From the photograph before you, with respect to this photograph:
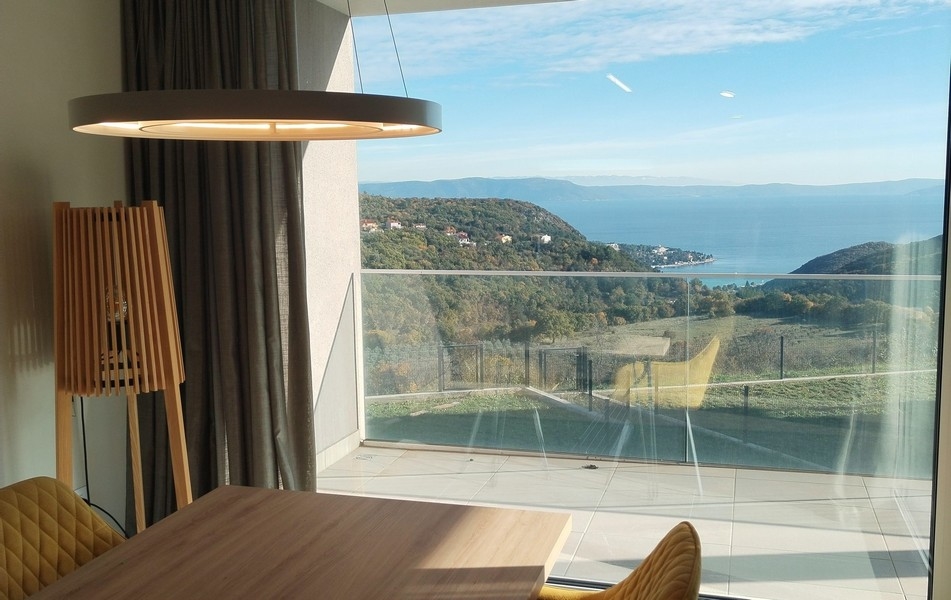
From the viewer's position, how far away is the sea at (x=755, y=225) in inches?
121

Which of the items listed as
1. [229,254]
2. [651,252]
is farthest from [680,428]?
[229,254]

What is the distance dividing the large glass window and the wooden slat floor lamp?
99 cm

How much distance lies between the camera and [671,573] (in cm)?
171

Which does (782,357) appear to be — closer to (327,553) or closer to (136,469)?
(327,553)

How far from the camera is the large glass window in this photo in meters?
3.10

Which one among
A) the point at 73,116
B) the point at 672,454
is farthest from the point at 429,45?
the point at 73,116

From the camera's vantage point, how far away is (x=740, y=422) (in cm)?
337

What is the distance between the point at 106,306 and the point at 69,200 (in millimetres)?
555

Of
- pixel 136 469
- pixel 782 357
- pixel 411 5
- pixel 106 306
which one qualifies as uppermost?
pixel 411 5

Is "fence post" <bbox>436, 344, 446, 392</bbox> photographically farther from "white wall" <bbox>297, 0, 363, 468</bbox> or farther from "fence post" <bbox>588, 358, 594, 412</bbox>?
"fence post" <bbox>588, 358, 594, 412</bbox>

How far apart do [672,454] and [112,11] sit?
2.78 m

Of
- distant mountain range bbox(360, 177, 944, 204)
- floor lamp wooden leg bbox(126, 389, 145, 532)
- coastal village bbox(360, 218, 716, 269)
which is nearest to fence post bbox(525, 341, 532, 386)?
coastal village bbox(360, 218, 716, 269)

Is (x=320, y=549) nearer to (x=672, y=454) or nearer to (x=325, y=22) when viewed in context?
(x=672, y=454)

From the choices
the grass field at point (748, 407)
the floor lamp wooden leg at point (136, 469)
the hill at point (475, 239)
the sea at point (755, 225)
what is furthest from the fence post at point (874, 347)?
the floor lamp wooden leg at point (136, 469)
